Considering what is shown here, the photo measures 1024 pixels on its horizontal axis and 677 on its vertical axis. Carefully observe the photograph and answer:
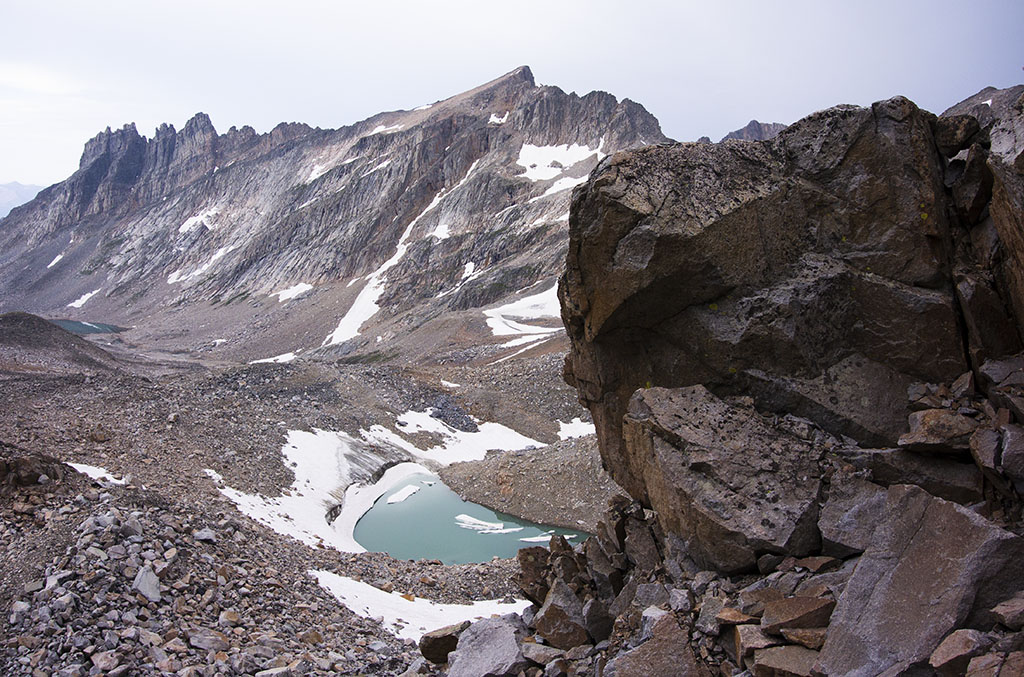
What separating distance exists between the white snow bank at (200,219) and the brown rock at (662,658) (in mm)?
182091

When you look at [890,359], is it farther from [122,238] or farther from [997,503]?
[122,238]

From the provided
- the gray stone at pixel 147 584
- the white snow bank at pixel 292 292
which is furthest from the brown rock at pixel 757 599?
the white snow bank at pixel 292 292

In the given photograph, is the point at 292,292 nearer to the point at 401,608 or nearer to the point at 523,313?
the point at 523,313

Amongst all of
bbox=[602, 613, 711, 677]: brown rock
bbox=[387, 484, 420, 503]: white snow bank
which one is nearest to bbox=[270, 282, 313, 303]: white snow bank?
bbox=[387, 484, 420, 503]: white snow bank

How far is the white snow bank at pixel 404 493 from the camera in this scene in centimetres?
2962

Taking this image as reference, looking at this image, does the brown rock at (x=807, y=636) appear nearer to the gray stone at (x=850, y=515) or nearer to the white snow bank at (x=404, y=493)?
the gray stone at (x=850, y=515)

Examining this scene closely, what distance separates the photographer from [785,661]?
634 centimetres

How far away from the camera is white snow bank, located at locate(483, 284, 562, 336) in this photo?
64.0 meters

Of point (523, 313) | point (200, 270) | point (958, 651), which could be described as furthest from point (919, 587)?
point (200, 270)

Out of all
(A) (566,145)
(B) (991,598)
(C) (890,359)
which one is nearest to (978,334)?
(C) (890,359)

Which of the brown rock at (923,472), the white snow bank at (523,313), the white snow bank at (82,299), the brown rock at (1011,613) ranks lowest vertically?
the brown rock at (1011,613)

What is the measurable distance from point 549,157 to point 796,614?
110738mm

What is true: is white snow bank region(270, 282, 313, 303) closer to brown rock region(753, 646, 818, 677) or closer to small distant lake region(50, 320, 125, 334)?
small distant lake region(50, 320, 125, 334)

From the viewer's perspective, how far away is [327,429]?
108 feet
